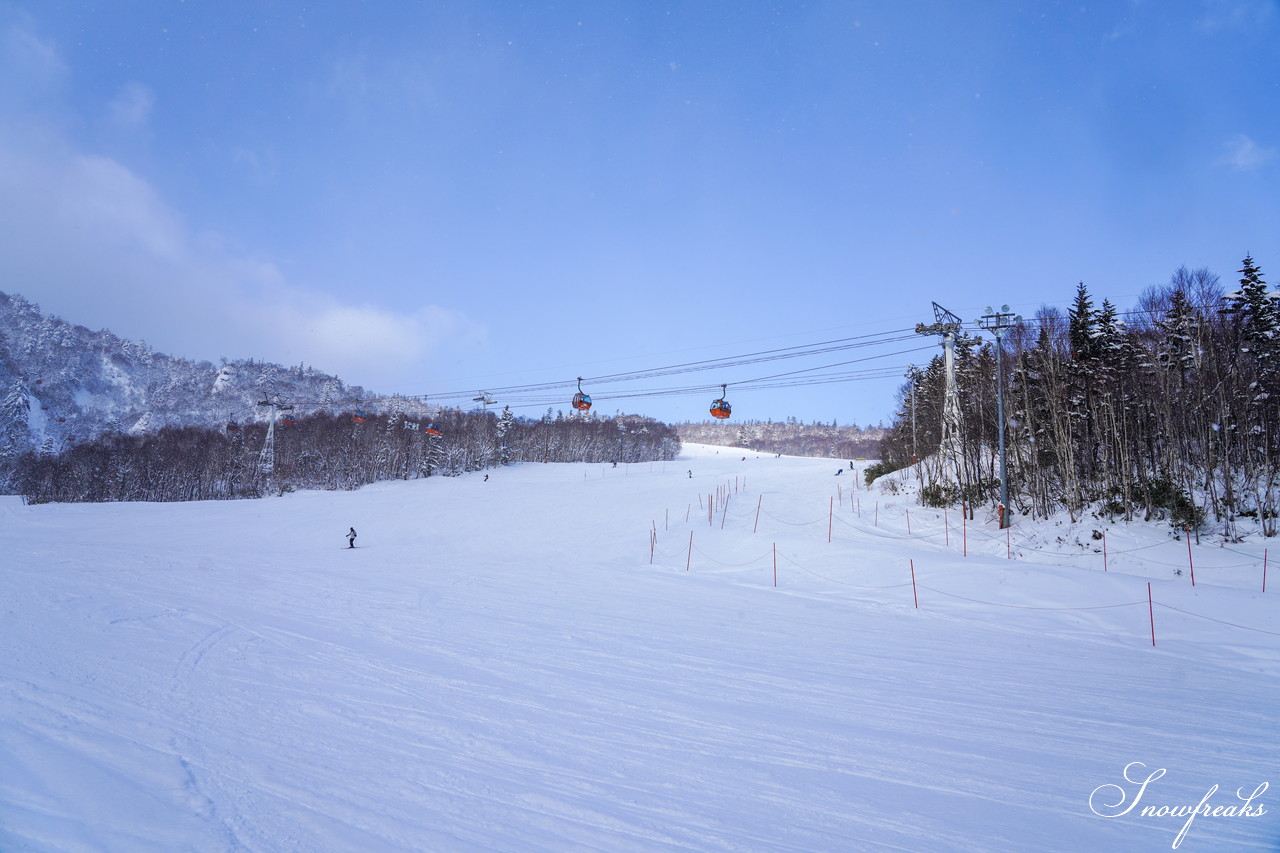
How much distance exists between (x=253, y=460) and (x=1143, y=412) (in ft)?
302

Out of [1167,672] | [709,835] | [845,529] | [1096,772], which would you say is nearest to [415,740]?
[709,835]

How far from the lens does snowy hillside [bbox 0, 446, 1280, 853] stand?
425 centimetres

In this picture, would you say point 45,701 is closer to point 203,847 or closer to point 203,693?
point 203,693

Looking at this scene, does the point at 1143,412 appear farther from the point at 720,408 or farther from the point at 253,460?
the point at 253,460

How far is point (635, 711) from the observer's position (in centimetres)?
654

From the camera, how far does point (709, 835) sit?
4133 mm

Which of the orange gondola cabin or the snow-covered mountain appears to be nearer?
the orange gondola cabin

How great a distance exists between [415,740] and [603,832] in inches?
101

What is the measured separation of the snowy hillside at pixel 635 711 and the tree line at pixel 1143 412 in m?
6.11

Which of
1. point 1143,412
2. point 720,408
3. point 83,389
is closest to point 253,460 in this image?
point 720,408

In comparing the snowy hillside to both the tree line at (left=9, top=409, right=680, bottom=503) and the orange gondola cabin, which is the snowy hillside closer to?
the orange gondola cabin

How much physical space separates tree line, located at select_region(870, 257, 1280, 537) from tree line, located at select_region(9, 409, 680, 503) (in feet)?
183

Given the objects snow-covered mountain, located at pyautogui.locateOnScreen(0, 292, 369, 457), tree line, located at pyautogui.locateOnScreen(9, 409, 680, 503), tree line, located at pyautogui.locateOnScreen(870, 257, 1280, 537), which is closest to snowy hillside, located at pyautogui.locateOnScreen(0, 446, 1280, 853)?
tree line, located at pyautogui.locateOnScreen(870, 257, 1280, 537)

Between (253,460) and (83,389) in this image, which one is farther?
(83,389)
